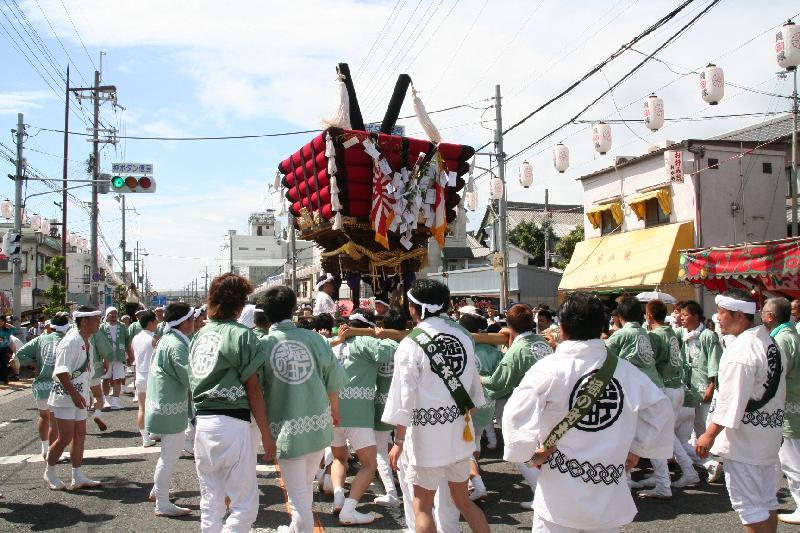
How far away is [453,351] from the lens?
4.37 meters

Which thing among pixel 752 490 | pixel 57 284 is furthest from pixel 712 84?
pixel 57 284

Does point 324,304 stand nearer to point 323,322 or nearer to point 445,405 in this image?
point 323,322

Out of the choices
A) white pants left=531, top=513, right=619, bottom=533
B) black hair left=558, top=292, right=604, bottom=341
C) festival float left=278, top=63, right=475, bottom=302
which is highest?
festival float left=278, top=63, right=475, bottom=302

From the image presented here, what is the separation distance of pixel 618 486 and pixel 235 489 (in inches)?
88.7

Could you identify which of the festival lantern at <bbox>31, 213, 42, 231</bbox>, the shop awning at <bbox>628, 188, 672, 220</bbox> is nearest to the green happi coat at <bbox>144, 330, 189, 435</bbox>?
the shop awning at <bbox>628, 188, 672, 220</bbox>

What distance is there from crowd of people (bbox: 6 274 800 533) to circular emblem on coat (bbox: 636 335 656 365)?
21mm

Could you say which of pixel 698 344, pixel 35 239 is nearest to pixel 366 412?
pixel 698 344

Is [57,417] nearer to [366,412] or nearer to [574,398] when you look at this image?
[366,412]

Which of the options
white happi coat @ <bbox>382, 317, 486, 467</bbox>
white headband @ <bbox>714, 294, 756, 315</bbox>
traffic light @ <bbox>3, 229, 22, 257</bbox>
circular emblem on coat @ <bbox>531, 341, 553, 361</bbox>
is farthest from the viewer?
traffic light @ <bbox>3, 229, 22, 257</bbox>

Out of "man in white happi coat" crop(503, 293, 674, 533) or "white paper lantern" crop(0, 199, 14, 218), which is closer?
"man in white happi coat" crop(503, 293, 674, 533)

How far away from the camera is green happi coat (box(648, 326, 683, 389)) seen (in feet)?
22.5

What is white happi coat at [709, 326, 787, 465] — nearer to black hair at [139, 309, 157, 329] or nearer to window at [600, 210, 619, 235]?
black hair at [139, 309, 157, 329]

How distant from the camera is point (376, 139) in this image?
26.2ft

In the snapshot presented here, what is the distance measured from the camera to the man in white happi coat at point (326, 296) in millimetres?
8617
